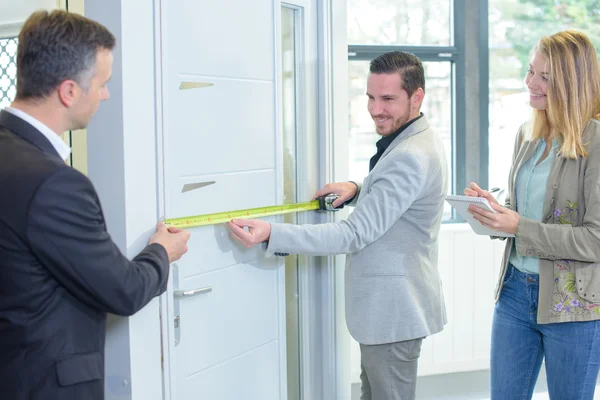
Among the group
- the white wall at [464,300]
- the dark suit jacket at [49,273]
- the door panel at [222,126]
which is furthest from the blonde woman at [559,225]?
the white wall at [464,300]

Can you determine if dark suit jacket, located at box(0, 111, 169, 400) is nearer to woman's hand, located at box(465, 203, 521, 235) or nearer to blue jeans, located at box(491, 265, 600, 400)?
woman's hand, located at box(465, 203, 521, 235)

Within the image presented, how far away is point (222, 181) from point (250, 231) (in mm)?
178

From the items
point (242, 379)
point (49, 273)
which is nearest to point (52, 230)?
point (49, 273)

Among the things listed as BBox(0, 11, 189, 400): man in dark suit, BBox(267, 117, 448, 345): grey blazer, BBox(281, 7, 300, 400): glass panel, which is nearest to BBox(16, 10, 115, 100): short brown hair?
BBox(0, 11, 189, 400): man in dark suit

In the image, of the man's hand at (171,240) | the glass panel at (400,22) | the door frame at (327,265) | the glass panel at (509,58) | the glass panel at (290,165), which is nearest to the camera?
the man's hand at (171,240)

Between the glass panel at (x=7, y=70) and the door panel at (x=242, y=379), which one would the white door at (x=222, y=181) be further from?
the glass panel at (x=7, y=70)

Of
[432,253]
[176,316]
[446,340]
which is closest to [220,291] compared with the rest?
[176,316]

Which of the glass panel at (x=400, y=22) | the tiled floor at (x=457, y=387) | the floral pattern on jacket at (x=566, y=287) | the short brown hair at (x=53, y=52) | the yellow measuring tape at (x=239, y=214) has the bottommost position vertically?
the tiled floor at (x=457, y=387)

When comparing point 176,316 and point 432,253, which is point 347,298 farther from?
point 176,316

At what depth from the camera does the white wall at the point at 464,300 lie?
3.93m

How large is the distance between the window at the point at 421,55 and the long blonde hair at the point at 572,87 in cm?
190

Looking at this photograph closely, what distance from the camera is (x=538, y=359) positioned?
8.13 feet

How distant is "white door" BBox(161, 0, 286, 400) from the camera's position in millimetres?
2121

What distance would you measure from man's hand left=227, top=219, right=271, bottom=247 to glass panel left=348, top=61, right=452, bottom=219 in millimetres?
2003
